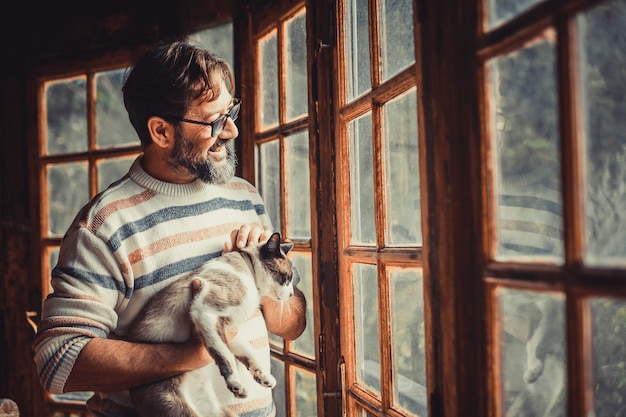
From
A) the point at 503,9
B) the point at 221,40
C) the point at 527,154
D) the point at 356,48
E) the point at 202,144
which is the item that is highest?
the point at 221,40

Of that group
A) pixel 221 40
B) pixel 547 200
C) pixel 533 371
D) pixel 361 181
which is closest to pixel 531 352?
pixel 533 371

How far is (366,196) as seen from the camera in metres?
1.48

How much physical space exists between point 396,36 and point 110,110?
5.26ft

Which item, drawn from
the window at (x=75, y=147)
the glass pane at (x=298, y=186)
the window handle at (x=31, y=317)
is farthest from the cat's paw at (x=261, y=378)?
the window handle at (x=31, y=317)

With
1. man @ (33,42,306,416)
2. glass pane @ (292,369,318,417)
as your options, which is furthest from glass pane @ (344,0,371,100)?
glass pane @ (292,369,318,417)

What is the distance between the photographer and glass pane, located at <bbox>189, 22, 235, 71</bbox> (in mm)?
2090

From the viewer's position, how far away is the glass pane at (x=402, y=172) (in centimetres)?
123

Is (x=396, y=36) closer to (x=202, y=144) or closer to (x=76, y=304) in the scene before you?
(x=202, y=144)

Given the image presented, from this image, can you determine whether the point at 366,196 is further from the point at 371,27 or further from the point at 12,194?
the point at 12,194

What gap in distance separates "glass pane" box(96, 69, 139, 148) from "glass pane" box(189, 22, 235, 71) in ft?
1.77

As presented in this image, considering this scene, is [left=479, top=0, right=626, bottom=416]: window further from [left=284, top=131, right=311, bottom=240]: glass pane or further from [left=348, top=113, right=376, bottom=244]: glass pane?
[left=284, top=131, right=311, bottom=240]: glass pane

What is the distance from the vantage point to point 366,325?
4.91ft

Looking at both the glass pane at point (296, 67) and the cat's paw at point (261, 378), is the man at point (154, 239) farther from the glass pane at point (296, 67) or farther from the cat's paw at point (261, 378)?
the glass pane at point (296, 67)

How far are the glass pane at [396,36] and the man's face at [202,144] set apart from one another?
421 mm
